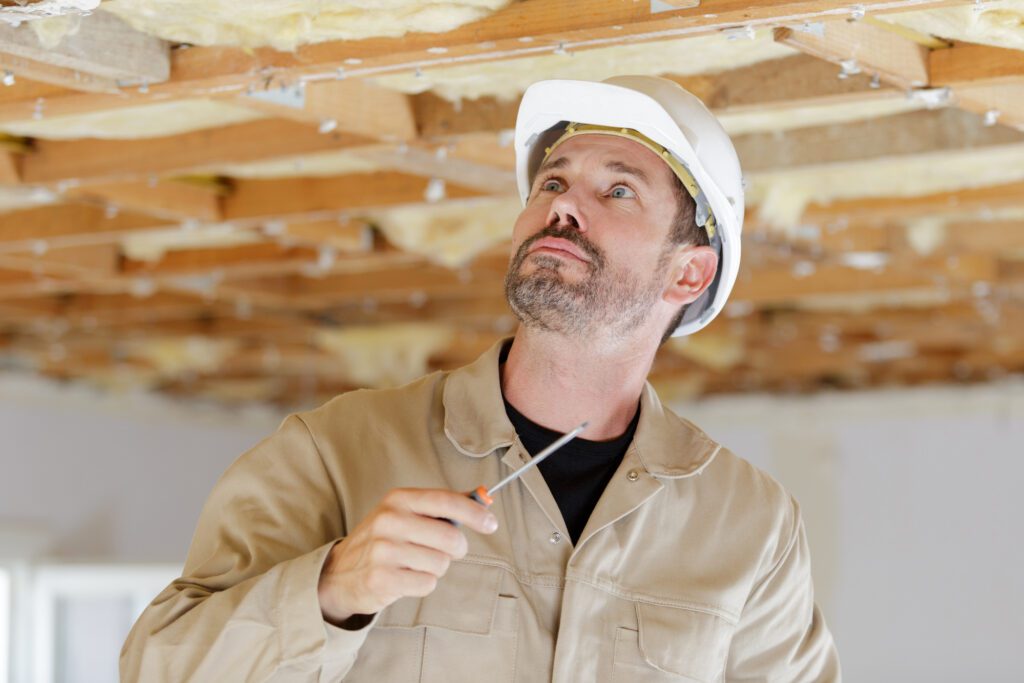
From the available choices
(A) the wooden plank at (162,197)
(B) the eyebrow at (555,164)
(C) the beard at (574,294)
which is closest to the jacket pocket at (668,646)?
(C) the beard at (574,294)

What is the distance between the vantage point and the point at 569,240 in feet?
6.07

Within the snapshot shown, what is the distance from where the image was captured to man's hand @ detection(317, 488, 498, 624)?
141 centimetres

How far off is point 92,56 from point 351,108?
55 cm

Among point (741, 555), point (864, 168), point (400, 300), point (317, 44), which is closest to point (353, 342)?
point (400, 300)

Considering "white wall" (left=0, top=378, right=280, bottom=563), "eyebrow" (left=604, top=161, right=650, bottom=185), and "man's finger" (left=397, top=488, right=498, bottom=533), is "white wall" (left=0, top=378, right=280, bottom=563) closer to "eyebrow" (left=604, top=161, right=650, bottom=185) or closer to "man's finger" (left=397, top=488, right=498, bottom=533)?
"eyebrow" (left=604, top=161, right=650, bottom=185)

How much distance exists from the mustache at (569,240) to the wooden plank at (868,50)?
1.43 feet

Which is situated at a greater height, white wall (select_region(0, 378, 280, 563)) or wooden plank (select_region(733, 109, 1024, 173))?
wooden plank (select_region(733, 109, 1024, 173))

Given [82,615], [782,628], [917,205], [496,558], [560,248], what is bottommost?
[82,615]

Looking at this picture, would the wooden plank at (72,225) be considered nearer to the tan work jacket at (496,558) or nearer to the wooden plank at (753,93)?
the wooden plank at (753,93)

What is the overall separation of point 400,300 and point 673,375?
2022 millimetres

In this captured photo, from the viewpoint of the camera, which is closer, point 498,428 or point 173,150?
point 498,428

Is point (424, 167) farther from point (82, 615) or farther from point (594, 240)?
point (82, 615)

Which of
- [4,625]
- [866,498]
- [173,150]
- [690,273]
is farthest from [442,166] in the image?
[866,498]

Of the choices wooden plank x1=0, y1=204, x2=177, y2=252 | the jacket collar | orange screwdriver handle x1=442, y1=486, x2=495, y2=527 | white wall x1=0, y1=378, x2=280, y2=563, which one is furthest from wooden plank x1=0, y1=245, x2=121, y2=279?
orange screwdriver handle x1=442, y1=486, x2=495, y2=527
